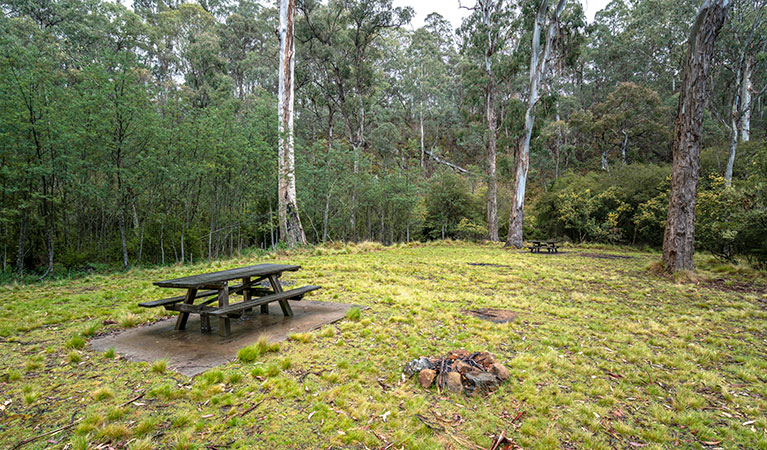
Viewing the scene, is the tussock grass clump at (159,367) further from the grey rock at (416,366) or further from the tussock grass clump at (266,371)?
the grey rock at (416,366)

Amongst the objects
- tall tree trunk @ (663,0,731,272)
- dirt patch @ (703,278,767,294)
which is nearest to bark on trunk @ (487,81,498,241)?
tall tree trunk @ (663,0,731,272)

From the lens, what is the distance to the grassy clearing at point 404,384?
2039mm

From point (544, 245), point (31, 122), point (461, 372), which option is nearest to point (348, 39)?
point (544, 245)

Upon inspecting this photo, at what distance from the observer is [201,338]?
3.46 meters

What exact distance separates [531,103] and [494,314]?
13.2 metres

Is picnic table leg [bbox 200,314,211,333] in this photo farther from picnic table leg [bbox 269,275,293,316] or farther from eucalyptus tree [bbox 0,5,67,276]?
eucalyptus tree [bbox 0,5,67,276]

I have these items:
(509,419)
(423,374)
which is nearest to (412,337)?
(423,374)

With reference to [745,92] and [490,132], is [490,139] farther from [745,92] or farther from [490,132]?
[745,92]

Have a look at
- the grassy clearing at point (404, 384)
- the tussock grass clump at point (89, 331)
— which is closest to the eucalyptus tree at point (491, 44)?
the grassy clearing at point (404, 384)

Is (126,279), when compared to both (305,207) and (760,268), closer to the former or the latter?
(305,207)

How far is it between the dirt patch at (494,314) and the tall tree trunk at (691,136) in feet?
19.7

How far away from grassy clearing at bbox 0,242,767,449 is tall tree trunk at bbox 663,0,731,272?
317cm

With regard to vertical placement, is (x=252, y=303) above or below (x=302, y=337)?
above

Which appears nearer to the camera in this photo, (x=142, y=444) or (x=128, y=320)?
(x=142, y=444)
